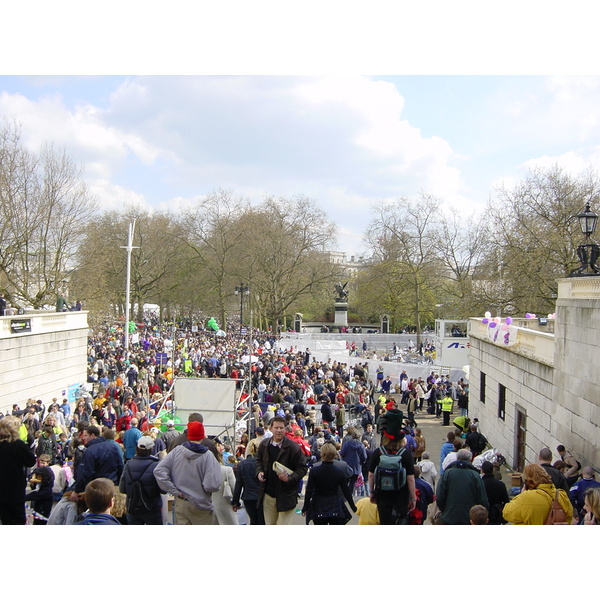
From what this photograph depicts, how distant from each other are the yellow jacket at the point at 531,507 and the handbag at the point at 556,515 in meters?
0.09

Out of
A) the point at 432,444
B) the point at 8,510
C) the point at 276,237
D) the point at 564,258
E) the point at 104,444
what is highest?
the point at 276,237

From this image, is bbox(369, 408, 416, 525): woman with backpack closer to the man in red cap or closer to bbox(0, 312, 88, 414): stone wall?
the man in red cap

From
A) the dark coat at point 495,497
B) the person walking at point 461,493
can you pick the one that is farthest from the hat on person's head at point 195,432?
the dark coat at point 495,497

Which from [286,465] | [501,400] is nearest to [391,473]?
[286,465]

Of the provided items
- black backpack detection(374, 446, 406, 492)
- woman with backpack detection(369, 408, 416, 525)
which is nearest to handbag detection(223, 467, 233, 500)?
woman with backpack detection(369, 408, 416, 525)

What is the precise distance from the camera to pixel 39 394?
840 inches

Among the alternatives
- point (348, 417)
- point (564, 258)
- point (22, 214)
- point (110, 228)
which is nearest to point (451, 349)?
point (564, 258)

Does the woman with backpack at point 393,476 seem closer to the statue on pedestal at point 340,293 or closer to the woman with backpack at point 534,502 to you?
the woman with backpack at point 534,502

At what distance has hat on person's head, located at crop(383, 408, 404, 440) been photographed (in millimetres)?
6008

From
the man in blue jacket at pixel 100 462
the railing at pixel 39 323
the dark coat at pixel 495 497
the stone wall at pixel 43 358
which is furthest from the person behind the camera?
the railing at pixel 39 323

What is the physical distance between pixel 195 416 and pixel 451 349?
23426mm

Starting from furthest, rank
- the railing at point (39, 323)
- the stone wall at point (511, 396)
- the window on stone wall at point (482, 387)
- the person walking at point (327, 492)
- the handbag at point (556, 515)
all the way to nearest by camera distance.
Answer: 1. the window on stone wall at point (482, 387)
2. the railing at point (39, 323)
3. the stone wall at point (511, 396)
4. the person walking at point (327, 492)
5. the handbag at point (556, 515)

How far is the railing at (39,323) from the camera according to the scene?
19177mm

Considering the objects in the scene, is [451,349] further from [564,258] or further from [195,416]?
[195,416]
